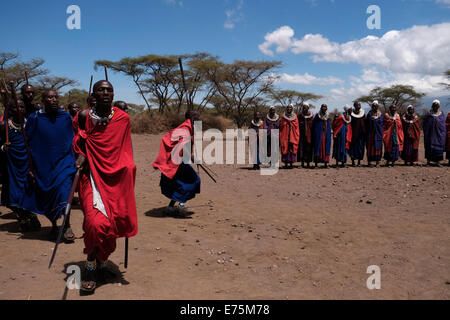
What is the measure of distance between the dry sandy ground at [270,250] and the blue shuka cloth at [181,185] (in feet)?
1.35

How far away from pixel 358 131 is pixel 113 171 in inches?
392

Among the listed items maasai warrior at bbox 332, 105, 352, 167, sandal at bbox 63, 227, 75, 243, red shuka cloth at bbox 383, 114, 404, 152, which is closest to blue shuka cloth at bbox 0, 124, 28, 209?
sandal at bbox 63, 227, 75, 243

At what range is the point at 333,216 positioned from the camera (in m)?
6.23

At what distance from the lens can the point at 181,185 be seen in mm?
6215

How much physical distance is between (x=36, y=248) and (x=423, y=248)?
16.0ft

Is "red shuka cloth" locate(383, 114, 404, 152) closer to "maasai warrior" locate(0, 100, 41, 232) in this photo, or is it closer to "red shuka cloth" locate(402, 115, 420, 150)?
"red shuka cloth" locate(402, 115, 420, 150)

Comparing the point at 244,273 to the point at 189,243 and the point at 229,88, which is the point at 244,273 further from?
the point at 229,88

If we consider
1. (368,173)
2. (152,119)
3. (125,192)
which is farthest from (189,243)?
(152,119)

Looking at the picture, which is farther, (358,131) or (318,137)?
(358,131)

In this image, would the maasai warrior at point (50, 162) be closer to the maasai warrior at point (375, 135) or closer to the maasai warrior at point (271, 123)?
the maasai warrior at point (271, 123)

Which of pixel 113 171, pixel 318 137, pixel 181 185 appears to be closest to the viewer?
pixel 113 171

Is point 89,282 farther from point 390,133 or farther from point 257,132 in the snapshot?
point 390,133

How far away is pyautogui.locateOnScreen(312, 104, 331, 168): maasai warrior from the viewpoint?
11.6 meters

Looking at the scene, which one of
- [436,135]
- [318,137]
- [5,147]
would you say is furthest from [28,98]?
[436,135]
